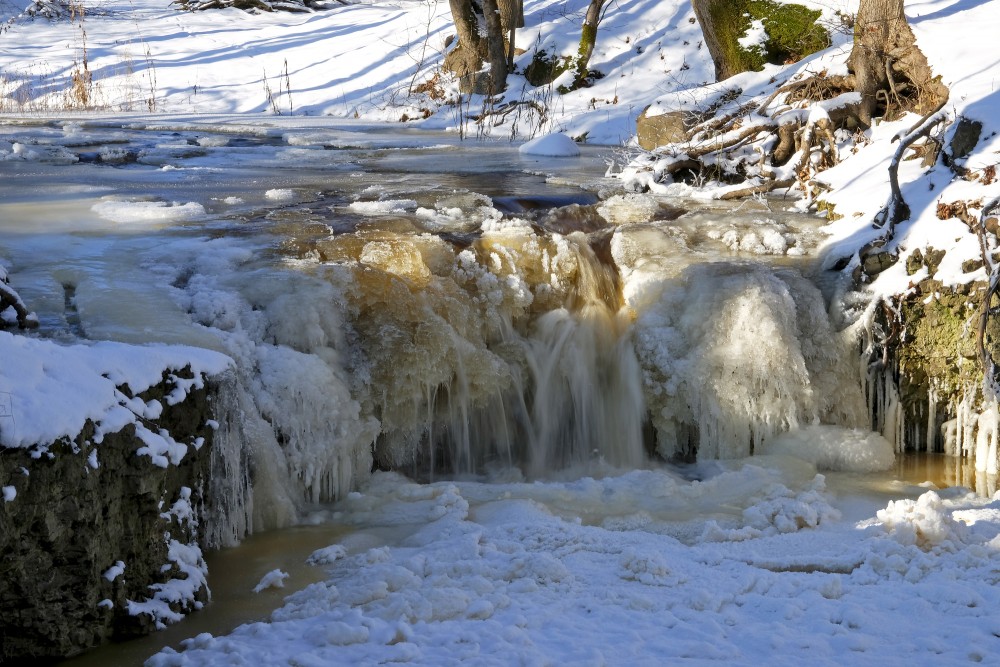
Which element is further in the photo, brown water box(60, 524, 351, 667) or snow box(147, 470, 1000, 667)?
Result: brown water box(60, 524, 351, 667)

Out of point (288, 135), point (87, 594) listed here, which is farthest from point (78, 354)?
point (288, 135)

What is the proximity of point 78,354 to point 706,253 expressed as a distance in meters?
4.80

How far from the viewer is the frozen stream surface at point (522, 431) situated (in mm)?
3396

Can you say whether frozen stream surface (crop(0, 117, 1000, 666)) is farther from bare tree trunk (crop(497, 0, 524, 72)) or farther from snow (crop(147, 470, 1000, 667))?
bare tree trunk (crop(497, 0, 524, 72))

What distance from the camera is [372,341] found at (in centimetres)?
563

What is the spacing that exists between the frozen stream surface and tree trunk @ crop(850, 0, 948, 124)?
82.2 inches

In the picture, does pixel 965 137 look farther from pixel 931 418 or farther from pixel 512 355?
pixel 512 355

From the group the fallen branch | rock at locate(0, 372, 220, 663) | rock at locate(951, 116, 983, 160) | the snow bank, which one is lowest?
rock at locate(0, 372, 220, 663)

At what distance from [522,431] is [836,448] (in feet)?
6.41

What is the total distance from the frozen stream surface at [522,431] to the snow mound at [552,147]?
12.6 ft

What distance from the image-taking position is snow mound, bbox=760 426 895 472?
232 inches

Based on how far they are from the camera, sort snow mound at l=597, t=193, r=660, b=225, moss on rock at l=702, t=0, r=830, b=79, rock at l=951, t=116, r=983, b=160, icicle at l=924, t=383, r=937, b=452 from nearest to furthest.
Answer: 1. icicle at l=924, t=383, r=937, b=452
2. rock at l=951, t=116, r=983, b=160
3. snow mound at l=597, t=193, r=660, b=225
4. moss on rock at l=702, t=0, r=830, b=79

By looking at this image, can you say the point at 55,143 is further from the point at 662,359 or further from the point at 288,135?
the point at 662,359

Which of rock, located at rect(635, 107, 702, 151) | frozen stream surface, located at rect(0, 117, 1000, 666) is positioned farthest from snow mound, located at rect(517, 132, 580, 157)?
frozen stream surface, located at rect(0, 117, 1000, 666)
